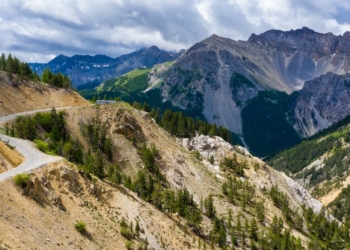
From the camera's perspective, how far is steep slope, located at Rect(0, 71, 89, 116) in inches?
3856

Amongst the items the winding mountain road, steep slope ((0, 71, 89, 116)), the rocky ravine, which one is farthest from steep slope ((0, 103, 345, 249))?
steep slope ((0, 71, 89, 116))

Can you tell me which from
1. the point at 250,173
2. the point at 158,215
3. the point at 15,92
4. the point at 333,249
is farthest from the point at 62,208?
the point at 333,249

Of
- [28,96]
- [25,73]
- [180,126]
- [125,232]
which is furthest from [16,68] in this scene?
[125,232]

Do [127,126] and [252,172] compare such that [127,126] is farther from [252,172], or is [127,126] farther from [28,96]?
[252,172]

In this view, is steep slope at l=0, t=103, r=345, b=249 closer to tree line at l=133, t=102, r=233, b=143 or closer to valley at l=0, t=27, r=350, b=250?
valley at l=0, t=27, r=350, b=250

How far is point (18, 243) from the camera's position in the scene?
112 ft

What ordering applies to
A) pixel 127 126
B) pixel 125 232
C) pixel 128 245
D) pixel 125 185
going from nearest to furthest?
pixel 128 245, pixel 125 232, pixel 125 185, pixel 127 126

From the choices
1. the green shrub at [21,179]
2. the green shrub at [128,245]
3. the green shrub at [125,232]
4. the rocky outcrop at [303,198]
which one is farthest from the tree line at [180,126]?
the green shrub at [21,179]

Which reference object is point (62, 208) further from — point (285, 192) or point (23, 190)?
point (285, 192)

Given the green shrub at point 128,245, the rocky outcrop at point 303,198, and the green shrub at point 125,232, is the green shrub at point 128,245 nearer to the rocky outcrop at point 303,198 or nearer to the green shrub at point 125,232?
the green shrub at point 125,232

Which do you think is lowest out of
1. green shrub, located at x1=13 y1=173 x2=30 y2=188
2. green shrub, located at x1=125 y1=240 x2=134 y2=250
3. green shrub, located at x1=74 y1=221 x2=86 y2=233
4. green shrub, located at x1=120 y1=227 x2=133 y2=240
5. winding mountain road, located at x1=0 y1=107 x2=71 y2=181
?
green shrub, located at x1=125 y1=240 x2=134 y2=250

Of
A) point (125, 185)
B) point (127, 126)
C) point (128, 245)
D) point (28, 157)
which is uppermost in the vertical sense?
point (127, 126)

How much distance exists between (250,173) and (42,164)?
76787mm

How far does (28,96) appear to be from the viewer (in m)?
106
